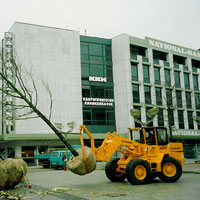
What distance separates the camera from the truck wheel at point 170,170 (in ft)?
51.6

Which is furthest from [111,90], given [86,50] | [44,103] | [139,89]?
[44,103]

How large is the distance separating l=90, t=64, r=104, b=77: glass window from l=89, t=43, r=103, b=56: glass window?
2.19 m

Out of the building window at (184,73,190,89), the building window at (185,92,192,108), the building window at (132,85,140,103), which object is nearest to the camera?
the building window at (132,85,140,103)

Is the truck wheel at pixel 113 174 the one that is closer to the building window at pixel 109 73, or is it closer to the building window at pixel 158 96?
the building window at pixel 109 73

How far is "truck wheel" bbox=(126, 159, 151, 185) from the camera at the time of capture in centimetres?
1457

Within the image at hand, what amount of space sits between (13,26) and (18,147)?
18788 mm

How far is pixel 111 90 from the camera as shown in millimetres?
52312

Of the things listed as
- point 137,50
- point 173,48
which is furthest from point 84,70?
point 173,48

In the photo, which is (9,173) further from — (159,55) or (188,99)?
(188,99)

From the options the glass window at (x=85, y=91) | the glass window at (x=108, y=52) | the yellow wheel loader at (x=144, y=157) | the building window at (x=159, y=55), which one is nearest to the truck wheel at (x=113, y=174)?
the yellow wheel loader at (x=144, y=157)

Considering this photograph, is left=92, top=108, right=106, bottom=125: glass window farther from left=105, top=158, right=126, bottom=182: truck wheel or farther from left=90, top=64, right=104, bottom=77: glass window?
left=105, top=158, right=126, bottom=182: truck wheel

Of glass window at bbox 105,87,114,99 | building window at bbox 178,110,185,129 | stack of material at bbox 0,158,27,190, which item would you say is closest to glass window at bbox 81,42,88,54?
glass window at bbox 105,87,114,99

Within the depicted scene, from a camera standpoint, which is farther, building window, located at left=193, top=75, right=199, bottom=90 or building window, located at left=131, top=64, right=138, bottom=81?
building window, located at left=193, top=75, right=199, bottom=90

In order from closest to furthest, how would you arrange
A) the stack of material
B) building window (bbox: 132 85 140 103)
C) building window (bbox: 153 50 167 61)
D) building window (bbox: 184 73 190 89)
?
1. the stack of material
2. building window (bbox: 132 85 140 103)
3. building window (bbox: 153 50 167 61)
4. building window (bbox: 184 73 190 89)
